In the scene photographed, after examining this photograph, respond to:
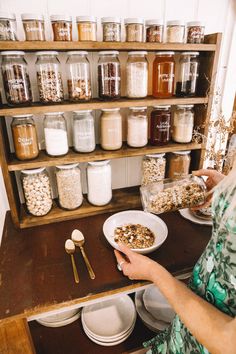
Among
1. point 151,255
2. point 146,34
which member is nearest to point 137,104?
point 146,34

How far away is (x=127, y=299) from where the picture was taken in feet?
4.28

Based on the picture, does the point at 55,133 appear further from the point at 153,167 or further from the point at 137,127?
the point at 153,167

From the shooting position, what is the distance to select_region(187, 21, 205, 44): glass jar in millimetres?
1046

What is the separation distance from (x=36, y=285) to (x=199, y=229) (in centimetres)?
71

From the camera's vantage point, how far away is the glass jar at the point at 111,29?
94 centimetres

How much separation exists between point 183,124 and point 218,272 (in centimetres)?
74

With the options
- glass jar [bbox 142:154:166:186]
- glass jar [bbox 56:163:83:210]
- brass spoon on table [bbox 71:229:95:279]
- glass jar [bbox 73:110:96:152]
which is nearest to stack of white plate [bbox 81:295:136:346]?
brass spoon on table [bbox 71:229:95:279]

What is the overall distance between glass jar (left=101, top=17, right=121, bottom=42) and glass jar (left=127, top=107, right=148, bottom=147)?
0.29 meters

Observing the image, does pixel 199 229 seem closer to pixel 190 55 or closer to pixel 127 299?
pixel 127 299

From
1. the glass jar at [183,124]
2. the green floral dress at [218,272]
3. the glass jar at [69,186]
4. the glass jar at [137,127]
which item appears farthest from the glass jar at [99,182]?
the green floral dress at [218,272]

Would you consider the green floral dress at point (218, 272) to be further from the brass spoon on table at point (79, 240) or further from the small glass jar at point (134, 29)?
the small glass jar at point (134, 29)

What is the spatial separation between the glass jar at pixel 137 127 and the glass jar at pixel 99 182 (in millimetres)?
155

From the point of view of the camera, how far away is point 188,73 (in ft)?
3.71

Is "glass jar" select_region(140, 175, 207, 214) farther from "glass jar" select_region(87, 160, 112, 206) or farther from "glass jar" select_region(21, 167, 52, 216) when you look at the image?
"glass jar" select_region(21, 167, 52, 216)
